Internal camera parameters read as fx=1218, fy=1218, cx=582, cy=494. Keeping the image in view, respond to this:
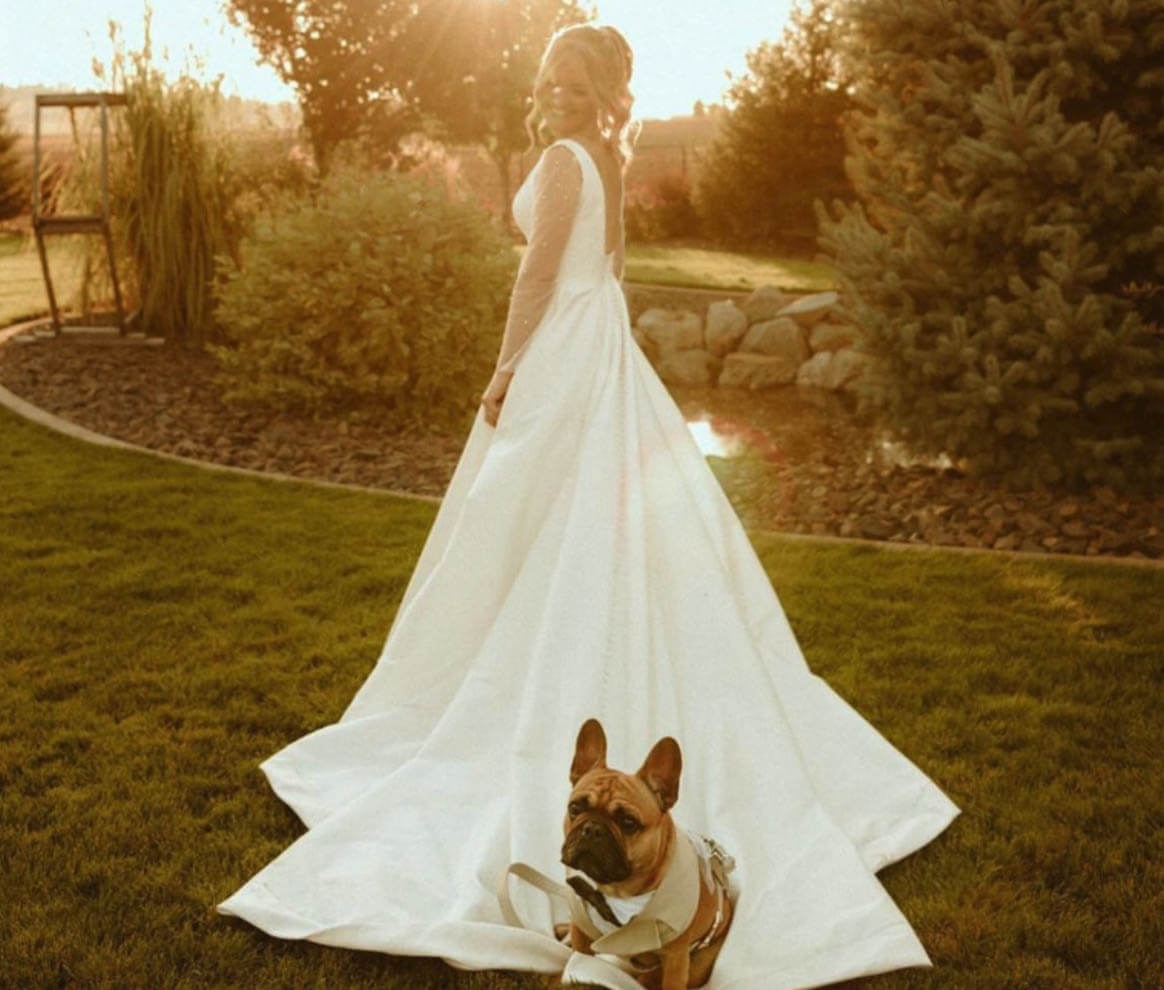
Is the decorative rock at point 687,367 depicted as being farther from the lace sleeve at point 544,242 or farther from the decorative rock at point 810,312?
the lace sleeve at point 544,242

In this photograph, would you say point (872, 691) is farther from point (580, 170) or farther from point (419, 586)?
point (580, 170)

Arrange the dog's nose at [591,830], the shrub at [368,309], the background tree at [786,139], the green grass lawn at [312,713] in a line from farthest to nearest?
the background tree at [786,139] → the shrub at [368,309] → the green grass lawn at [312,713] → the dog's nose at [591,830]

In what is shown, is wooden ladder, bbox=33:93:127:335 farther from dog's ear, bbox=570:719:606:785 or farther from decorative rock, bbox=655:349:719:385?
dog's ear, bbox=570:719:606:785

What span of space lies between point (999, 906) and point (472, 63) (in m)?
19.4

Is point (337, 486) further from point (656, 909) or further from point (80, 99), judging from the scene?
point (80, 99)

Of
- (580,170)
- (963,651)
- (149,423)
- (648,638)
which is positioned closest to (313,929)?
(648,638)

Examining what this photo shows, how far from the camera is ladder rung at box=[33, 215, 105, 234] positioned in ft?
32.9

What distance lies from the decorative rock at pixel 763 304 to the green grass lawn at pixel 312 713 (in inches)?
285

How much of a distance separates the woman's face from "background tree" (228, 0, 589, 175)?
16.1 meters

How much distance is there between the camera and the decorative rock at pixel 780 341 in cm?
1233

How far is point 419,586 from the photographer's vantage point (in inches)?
161

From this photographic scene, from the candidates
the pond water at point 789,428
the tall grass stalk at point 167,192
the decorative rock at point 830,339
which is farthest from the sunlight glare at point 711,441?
the tall grass stalk at point 167,192

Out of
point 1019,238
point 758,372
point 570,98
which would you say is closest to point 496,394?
point 570,98

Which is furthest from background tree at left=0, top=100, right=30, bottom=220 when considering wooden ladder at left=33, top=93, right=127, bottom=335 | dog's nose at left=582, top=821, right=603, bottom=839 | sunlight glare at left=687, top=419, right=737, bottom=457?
dog's nose at left=582, top=821, right=603, bottom=839
